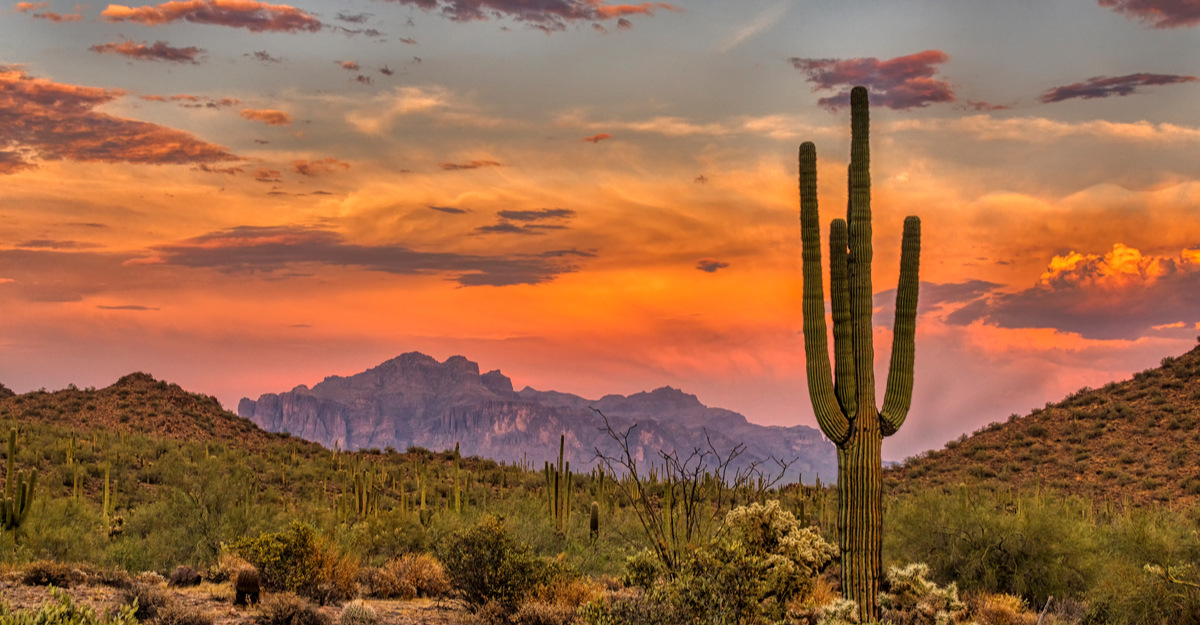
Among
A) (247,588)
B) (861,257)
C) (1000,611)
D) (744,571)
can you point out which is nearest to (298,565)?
(247,588)

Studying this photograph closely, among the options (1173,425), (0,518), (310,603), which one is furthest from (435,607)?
(1173,425)

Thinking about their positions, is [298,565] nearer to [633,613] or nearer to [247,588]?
[247,588]

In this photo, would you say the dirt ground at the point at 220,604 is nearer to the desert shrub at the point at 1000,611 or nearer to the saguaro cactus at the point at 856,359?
the saguaro cactus at the point at 856,359

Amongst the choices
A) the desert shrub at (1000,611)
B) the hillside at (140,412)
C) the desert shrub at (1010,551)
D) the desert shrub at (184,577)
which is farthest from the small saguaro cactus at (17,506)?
the hillside at (140,412)

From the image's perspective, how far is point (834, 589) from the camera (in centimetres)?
1800

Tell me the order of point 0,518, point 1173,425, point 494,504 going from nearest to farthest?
point 0,518
point 494,504
point 1173,425

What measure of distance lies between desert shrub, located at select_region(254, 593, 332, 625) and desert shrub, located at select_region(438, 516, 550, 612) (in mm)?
2341

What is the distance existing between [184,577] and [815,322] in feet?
40.8

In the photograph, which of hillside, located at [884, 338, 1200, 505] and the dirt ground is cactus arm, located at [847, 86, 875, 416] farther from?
hillside, located at [884, 338, 1200, 505]

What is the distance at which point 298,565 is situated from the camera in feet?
52.3

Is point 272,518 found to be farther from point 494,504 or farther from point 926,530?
point 926,530

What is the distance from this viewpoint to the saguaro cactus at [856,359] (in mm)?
12781

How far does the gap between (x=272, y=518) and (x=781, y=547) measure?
48.3 feet

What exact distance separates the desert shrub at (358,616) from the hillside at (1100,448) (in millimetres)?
29957
